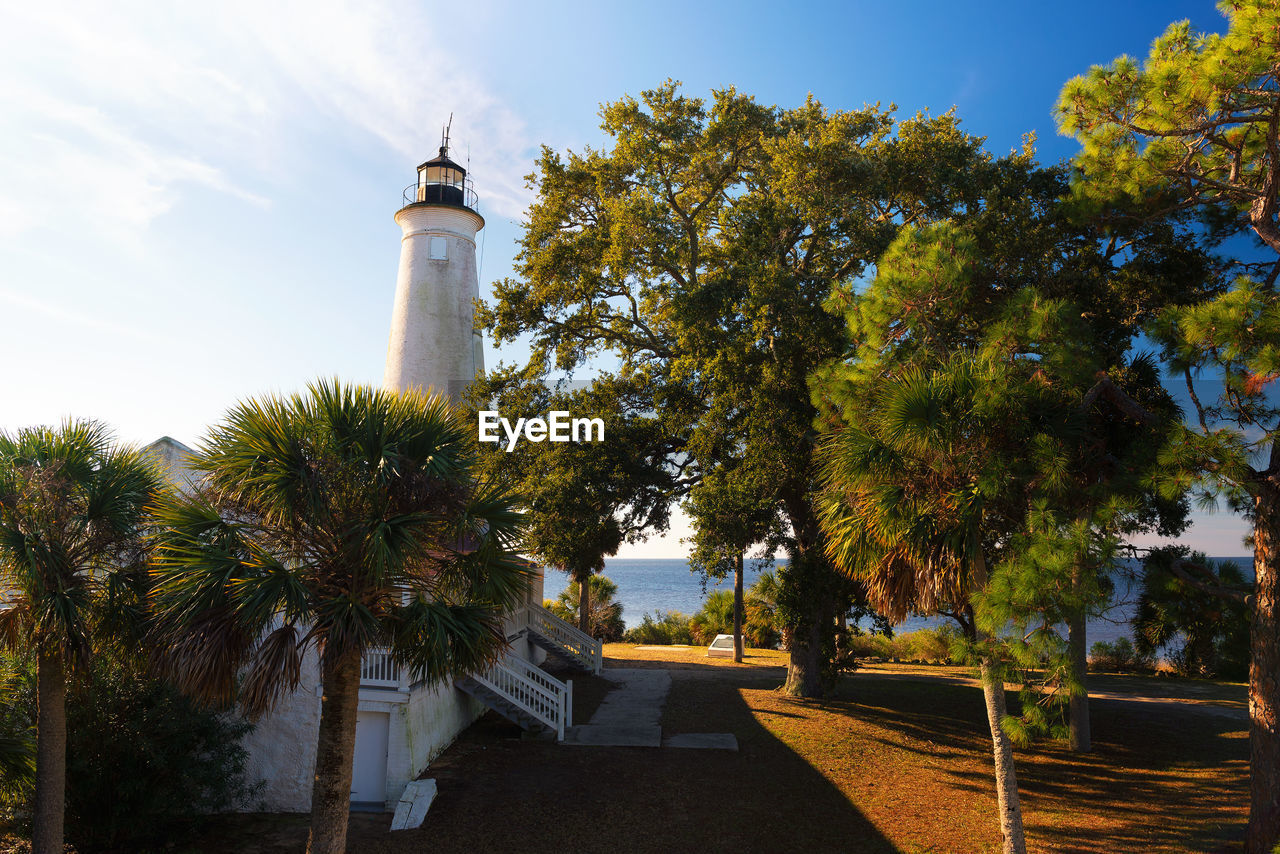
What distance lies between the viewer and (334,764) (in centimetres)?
790

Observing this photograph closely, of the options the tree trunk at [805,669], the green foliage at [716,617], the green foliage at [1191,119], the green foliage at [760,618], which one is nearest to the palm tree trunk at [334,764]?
the green foliage at [1191,119]

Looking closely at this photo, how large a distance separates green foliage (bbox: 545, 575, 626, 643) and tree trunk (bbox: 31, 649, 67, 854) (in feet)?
74.5

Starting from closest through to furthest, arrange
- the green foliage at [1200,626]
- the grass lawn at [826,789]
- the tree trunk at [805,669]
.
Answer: the grass lawn at [826,789] < the tree trunk at [805,669] < the green foliage at [1200,626]

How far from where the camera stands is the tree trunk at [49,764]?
8.47 m

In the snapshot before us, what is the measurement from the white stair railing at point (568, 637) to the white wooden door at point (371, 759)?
935 centimetres

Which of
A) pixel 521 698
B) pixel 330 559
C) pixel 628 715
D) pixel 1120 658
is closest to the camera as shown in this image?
pixel 330 559

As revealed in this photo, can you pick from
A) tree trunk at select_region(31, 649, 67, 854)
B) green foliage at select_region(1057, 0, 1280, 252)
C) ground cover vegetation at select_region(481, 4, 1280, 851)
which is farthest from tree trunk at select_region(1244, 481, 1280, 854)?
tree trunk at select_region(31, 649, 67, 854)

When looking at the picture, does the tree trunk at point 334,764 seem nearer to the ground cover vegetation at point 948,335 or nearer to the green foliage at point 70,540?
the green foliage at point 70,540

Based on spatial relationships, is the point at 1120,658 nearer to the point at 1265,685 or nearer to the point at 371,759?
the point at 1265,685

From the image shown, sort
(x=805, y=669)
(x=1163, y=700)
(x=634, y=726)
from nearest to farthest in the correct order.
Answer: (x=634, y=726) < (x=805, y=669) < (x=1163, y=700)

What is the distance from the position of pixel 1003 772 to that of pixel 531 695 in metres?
9.17

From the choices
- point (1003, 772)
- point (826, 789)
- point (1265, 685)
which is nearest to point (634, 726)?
point (826, 789)

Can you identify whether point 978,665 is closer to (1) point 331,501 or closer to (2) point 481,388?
(1) point 331,501

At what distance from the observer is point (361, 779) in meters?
12.2
